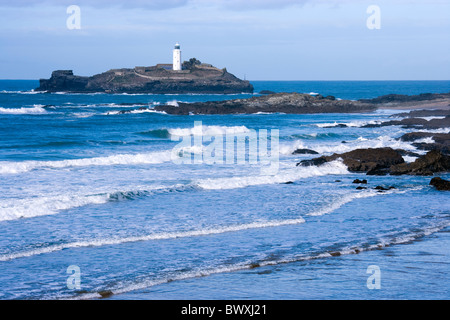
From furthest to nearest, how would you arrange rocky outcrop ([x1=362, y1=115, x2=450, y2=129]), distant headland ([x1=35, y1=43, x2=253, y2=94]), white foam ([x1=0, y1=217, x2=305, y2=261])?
distant headland ([x1=35, y1=43, x2=253, y2=94])
rocky outcrop ([x1=362, y1=115, x2=450, y2=129])
white foam ([x1=0, y1=217, x2=305, y2=261])

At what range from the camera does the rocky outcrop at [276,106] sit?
218 ft

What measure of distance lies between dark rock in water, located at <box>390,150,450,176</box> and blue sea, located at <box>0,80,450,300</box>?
75 cm

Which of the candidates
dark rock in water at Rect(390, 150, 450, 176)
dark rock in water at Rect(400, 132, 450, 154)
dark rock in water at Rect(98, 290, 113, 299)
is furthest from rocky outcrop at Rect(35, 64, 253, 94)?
dark rock in water at Rect(98, 290, 113, 299)

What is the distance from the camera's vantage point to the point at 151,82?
5300 inches

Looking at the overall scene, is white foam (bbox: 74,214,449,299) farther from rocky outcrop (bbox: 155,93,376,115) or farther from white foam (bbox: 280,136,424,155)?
rocky outcrop (bbox: 155,93,376,115)

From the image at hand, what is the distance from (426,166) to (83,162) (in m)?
13.6

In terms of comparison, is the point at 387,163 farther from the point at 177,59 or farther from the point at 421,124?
the point at 177,59

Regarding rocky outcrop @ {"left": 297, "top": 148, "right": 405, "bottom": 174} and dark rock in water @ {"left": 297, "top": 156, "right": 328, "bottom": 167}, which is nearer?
rocky outcrop @ {"left": 297, "top": 148, "right": 405, "bottom": 174}

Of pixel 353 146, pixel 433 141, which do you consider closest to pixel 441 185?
pixel 353 146

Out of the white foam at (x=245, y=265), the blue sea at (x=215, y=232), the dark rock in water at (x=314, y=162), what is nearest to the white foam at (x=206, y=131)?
the blue sea at (x=215, y=232)
